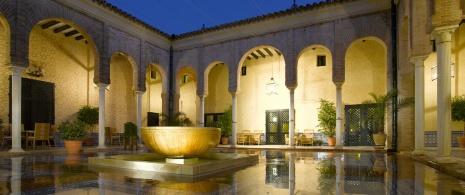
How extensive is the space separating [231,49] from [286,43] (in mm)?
2958

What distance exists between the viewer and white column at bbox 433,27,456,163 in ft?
21.2

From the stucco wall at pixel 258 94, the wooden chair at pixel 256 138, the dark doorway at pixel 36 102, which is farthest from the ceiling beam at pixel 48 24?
the wooden chair at pixel 256 138

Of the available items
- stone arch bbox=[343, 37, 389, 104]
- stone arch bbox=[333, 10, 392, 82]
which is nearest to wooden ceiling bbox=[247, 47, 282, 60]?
stone arch bbox=[343, 37, 389, 104]

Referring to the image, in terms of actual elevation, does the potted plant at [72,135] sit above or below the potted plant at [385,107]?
below

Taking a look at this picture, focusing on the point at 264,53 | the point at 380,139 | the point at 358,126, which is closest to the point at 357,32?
the point at 380,139

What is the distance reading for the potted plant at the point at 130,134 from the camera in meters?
12.8

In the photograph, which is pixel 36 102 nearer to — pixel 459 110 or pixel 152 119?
pixel 152 119

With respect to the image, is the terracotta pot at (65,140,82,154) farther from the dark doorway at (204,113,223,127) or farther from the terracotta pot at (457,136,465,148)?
the terracotta pot at (457,136,465,148)

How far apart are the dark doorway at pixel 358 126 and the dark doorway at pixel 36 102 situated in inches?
550

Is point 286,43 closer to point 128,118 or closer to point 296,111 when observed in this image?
point 296,111

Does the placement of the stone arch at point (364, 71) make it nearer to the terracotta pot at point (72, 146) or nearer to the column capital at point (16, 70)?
the terracotta pot at point (72, 146)

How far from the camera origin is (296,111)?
17.4 m

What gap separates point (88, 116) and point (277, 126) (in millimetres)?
9825

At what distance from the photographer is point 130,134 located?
12.8m
